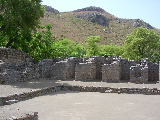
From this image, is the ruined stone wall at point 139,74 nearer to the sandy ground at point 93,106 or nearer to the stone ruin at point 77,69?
the stone ruin at point 77,69

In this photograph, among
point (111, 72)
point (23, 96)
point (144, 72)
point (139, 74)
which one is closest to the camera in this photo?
point (23, 96)

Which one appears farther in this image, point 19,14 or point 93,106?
point 19,14

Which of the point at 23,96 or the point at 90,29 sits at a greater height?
the point at 90,29

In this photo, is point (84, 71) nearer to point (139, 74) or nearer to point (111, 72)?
point (111, 72)

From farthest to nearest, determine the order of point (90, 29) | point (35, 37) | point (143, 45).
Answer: point (90, 29) < point (143, 45) < point (35, 37)

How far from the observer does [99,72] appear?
57.4ft

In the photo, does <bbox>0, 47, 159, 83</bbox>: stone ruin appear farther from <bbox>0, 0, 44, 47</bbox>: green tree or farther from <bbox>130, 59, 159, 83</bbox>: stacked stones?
<bbox>0, 0, 44, 47</bbox>: green tree

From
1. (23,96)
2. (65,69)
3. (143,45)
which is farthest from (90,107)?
(143,45)

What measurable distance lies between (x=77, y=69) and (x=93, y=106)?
6.94m

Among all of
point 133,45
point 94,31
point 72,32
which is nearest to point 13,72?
point 133,45

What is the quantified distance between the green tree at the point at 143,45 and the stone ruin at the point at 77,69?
35.9ft

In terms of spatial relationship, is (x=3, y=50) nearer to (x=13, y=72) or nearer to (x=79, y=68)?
(x=13, y=72)

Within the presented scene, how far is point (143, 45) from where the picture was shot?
27375 mm

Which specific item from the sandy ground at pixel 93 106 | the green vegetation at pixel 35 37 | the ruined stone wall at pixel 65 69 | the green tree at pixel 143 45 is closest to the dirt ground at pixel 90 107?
the sandy ground at pixel 93 106
